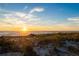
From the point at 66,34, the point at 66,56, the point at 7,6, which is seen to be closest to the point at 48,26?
the point at 66,34

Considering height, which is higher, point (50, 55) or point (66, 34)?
point (66, 34)

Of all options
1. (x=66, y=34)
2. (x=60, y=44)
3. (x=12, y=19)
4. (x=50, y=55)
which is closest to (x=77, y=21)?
(x=66, y=34)

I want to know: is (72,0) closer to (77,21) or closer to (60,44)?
(77,21)

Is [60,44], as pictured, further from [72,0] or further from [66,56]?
[72,0]

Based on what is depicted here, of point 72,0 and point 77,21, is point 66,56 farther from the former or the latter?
point 72,0

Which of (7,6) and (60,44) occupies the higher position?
(7,6)

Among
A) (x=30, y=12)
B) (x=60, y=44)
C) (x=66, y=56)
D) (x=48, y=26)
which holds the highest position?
(x=30, y=12)
